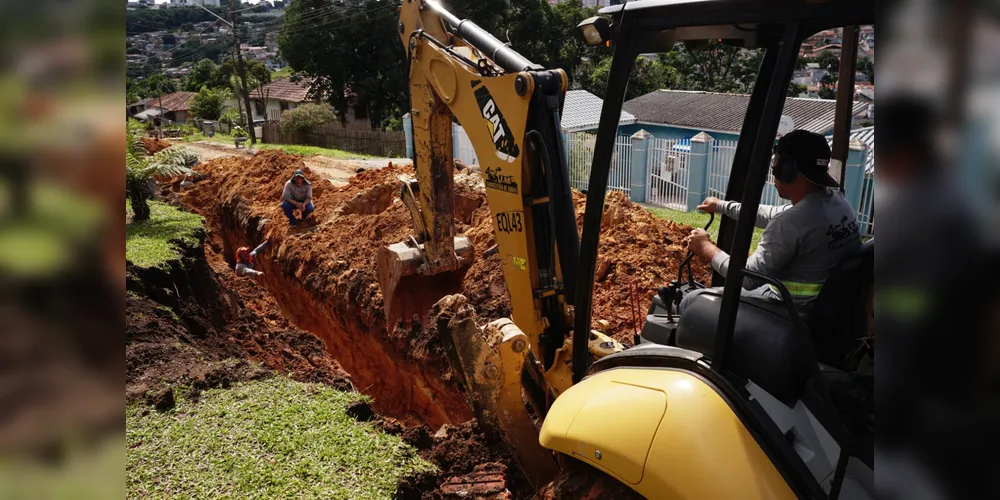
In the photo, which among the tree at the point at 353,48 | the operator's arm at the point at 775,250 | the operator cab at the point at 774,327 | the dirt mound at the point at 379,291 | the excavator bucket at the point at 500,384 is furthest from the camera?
the tree at the point at 353,48

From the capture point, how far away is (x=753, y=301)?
9.35ft

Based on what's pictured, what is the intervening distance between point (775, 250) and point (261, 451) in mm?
3791

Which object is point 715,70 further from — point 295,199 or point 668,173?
point 295,199

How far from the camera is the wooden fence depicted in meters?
28.9

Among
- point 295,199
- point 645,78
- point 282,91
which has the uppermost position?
point 282,91

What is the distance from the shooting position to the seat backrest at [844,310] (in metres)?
2.65

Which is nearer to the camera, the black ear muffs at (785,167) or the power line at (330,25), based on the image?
the black ear muffs at (785,167)

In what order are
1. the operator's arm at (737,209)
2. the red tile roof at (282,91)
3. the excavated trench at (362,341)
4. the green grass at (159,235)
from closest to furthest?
the operator's arm at (737,209), the excavated trench at (362,341), the green grass at (159,235), the red tile roof at (282,91)

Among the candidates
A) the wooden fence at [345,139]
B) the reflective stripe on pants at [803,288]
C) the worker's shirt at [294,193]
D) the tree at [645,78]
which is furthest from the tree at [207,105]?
the reflective stripe on pants at [803,288]

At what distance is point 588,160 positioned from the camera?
673 inches

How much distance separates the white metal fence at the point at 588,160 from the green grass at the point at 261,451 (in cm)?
1158
